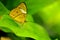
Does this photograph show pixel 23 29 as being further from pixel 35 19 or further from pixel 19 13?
pixel 35 19

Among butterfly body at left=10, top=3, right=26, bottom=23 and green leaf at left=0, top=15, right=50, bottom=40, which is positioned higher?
butterfly body at left=10, top=3, right=26, bottom=23

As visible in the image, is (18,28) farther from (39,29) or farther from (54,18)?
(54,18)

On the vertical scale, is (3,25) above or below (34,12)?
below

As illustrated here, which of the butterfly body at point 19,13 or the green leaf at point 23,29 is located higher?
the butterfly body at point 19,13

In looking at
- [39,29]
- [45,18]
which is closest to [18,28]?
[39,29]

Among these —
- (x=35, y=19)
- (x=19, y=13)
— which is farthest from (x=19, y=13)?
(x=35, y=19)
